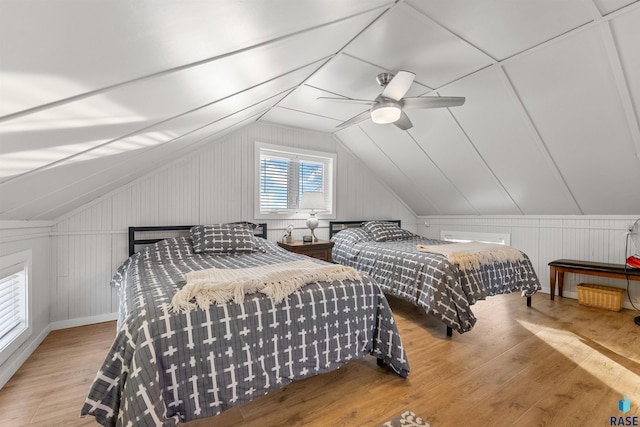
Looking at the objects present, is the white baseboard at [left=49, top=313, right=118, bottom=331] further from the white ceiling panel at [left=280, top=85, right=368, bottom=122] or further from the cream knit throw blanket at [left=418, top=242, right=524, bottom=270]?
the cream knit throw blanket at [left=418, top=242, right=524, bottom=270]

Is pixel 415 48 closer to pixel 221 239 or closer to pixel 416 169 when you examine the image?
pixel 416 169

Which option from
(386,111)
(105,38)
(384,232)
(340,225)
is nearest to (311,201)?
(340,225)

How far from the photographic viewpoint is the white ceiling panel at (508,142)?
2791 millimetres

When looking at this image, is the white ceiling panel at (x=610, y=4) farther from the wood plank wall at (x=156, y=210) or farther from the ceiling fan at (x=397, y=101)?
the wood plank wall at (x=156, y=210)

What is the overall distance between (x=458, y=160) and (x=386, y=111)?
71.5 inches

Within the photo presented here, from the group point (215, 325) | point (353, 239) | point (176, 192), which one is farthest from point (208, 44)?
point (353, 239)

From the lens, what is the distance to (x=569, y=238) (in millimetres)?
3781

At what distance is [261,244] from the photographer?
3.23 meters

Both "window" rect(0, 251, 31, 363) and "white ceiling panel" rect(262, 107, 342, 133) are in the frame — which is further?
"white ceiling panel" rect(262, 107, 342, 133)

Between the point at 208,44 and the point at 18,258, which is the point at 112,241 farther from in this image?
the point at 208,44

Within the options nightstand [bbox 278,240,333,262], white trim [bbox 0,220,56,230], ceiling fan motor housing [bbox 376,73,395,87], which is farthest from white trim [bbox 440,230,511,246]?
white trim [bbox 0,220,56,230]

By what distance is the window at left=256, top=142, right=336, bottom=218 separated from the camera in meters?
3.97

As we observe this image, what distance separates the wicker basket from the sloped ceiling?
963 millimetres

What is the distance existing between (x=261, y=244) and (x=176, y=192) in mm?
1195
